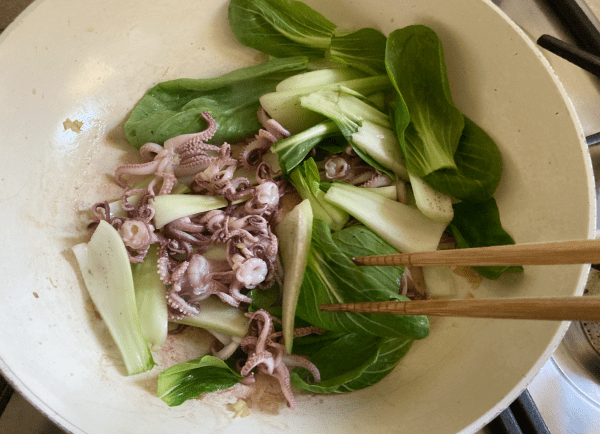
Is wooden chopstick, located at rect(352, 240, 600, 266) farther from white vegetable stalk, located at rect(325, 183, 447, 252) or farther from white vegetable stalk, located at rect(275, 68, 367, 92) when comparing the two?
white vegetable stalk, located at rect(275, 68, 367, 92)

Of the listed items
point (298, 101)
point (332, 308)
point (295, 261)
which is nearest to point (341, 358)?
point (332, 308)

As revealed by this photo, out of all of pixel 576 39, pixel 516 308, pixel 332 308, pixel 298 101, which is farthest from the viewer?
pixel 576 39

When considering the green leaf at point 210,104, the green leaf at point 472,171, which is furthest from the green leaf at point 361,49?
the green leaf at point 472,171

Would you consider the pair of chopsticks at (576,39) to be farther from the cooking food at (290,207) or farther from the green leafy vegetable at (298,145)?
the green leafy vegetable at (298,145)

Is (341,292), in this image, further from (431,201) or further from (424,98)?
(424,98)

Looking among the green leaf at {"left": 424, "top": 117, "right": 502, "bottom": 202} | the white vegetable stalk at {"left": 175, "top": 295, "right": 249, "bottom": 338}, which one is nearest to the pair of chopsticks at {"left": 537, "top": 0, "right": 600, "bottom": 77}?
the green leaf at {"left": 424, "top": 117, "right": 502, "bottom": 202}

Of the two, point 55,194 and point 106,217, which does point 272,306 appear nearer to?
point 106,217

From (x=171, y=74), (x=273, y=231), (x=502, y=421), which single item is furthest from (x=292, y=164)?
(x=502, y=421)
